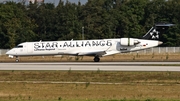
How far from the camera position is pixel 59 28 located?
10425 centimetres

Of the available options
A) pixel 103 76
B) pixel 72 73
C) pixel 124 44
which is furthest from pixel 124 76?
pixel 124 44

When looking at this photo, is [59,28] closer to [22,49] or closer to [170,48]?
[170,48]

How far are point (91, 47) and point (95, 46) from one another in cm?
51

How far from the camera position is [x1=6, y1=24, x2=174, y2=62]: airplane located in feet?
187

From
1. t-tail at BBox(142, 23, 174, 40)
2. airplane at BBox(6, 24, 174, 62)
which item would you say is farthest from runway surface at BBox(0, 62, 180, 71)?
t-tail at BBox(142, 23, 174, 40)

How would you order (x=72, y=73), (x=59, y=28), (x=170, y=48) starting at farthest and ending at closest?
(x=59, y=28) → (x=170, y=48) → (x=72, y=73)

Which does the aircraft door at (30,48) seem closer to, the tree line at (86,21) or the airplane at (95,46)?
the airplane at (95,46)

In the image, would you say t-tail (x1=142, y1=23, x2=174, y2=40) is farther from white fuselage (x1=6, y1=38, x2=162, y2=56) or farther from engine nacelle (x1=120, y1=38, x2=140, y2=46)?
engine nacelle (x1=120, y1=38, x2=140, y2=46)

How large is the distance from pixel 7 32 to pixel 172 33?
33.4 meters

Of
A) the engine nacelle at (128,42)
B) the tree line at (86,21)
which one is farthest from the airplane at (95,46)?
the tree line at (86,21)

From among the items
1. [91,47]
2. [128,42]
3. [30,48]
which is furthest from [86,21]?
[128,42]

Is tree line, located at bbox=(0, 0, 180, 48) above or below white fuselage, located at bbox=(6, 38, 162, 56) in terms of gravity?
above

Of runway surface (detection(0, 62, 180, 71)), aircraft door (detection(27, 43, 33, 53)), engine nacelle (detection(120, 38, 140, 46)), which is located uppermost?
engine nacelle (detection(120, 38, 140, 46))

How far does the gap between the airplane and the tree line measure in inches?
1435
